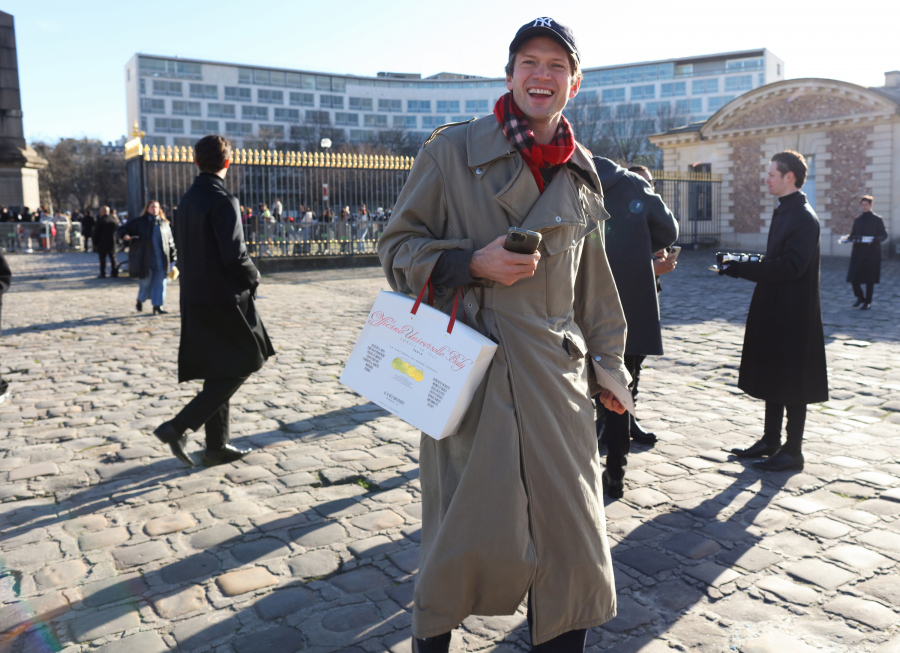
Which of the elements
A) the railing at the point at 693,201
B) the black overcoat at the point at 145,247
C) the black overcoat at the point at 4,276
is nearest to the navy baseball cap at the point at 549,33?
the black overcoat at the point at 4,276

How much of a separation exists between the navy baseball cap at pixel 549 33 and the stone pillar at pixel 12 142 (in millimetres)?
30623

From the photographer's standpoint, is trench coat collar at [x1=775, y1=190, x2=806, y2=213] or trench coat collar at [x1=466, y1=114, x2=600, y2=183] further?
trench coat collar at [x1=775, y1=190, x2=806, y2=213]

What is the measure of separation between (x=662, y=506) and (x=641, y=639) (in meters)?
1.36

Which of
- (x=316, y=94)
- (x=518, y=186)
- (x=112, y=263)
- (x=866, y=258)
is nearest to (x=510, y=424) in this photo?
(x=518, y=186)

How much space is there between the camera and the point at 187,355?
4.65 metres

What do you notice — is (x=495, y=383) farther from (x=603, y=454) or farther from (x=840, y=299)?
(x=840, y=299)

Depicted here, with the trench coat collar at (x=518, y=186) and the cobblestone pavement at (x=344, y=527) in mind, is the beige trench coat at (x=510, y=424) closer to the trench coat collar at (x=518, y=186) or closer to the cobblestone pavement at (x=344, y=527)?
the trench coat collar at (x=518, y=186)

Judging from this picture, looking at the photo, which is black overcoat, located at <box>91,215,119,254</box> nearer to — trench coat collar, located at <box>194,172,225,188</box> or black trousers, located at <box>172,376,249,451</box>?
trench coat collar, located at <box>194,172,225,188</box>

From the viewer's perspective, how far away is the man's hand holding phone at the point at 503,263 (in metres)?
2.12

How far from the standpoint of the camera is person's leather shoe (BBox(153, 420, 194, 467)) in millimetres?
4629

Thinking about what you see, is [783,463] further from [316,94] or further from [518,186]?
[316,94]

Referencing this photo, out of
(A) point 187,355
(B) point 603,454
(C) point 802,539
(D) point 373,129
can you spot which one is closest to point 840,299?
(B) point 603,454

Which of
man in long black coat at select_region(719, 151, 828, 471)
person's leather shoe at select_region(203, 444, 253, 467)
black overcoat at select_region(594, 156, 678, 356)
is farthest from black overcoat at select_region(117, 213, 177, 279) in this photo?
man in long black coat at select_region(719, 151, 828, 471)

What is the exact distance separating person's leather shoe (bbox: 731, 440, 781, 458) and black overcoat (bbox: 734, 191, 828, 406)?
1.04ft
